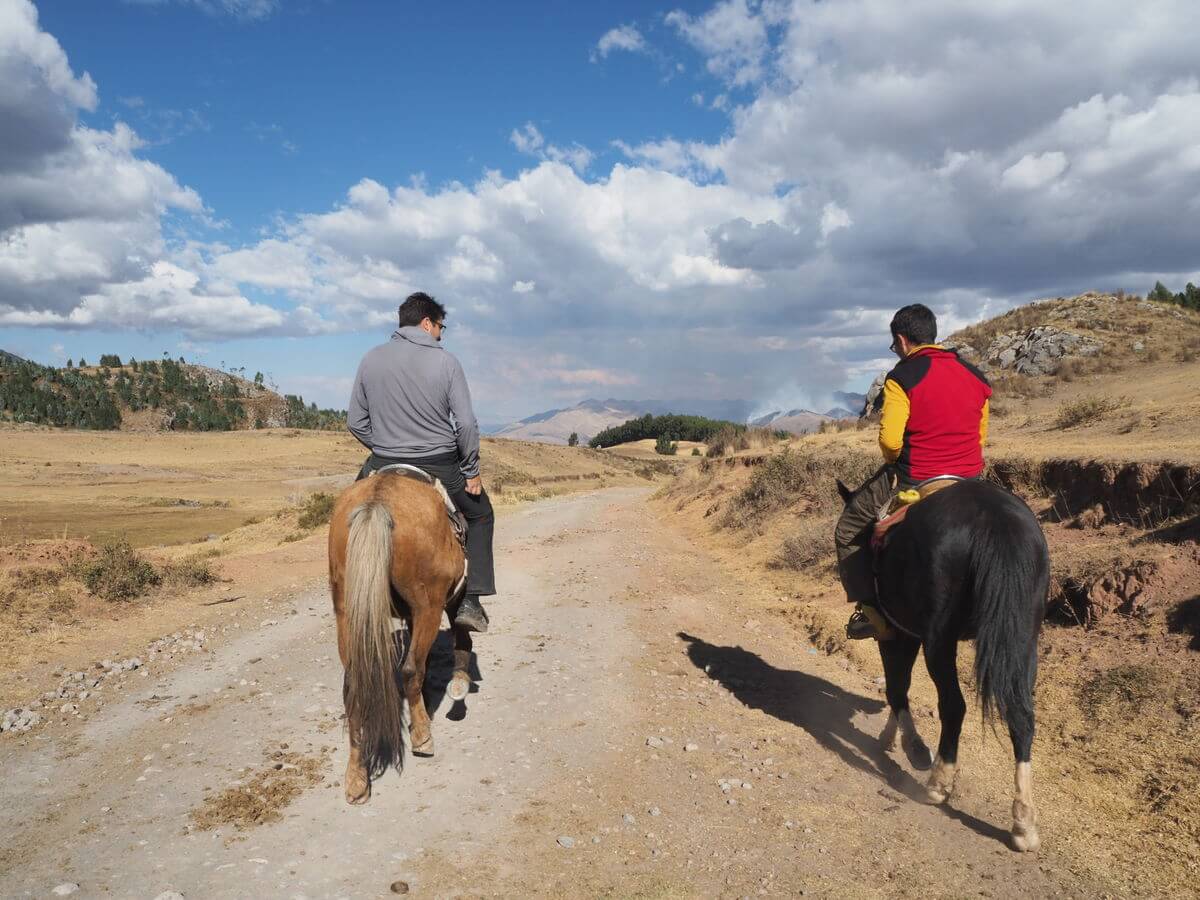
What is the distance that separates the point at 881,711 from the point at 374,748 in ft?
14.2

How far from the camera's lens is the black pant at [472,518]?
5.37m

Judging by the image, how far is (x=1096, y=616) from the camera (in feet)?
21.2

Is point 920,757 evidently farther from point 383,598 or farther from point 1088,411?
point 1088,411

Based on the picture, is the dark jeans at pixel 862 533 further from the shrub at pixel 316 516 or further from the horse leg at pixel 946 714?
the shrub at pixel 316 516

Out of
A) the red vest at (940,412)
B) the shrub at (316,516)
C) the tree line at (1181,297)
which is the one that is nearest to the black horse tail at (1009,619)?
the red vest at (940,412)

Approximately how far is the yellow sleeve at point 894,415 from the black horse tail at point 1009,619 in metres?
0.94

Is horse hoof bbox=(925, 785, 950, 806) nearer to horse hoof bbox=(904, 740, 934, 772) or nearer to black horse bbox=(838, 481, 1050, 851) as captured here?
black horse bbox=(838, 481, 1050, 851)

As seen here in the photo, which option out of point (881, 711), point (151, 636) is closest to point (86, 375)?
point (151, 636)

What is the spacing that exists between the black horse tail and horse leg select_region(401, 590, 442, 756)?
3376 millimetres

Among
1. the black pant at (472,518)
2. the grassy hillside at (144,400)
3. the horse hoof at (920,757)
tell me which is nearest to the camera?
the horse hoof at (920,757)

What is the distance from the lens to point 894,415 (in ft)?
15.4

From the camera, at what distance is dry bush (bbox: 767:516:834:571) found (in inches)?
447

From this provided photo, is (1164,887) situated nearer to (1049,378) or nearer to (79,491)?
(1049,378)

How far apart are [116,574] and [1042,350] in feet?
104
